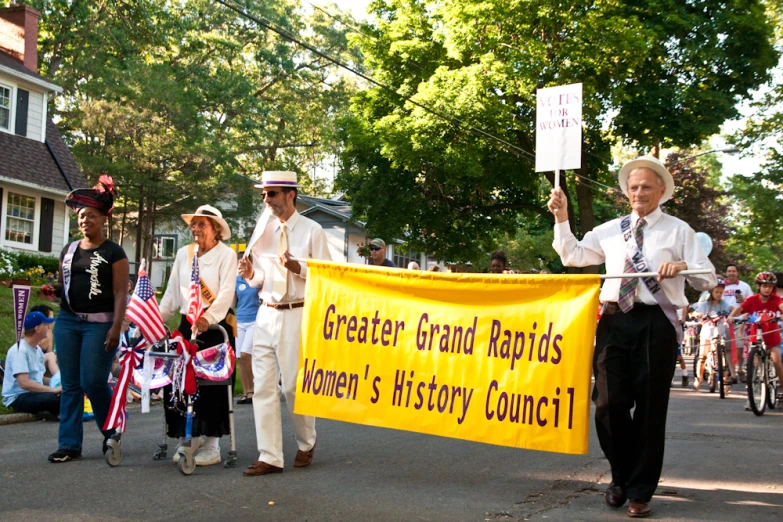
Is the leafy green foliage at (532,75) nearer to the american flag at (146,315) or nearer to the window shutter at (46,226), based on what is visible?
the window shutter at (46,226)

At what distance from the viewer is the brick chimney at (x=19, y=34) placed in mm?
32750

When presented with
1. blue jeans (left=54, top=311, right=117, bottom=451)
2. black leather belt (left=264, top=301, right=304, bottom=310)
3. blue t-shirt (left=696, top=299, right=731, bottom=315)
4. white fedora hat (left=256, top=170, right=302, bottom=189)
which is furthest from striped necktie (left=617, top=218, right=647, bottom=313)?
blue t-shirt (left=696, top=299, right=731, bottom=315)

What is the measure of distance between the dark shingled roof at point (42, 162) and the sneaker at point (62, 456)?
23803mm

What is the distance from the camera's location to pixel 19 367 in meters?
10.7

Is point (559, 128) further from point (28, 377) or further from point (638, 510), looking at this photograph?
point (28, 377)

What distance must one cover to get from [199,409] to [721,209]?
44.9 m

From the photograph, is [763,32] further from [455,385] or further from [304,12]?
[304,12]

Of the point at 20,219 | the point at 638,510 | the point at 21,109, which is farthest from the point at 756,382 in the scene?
the point at 21,109

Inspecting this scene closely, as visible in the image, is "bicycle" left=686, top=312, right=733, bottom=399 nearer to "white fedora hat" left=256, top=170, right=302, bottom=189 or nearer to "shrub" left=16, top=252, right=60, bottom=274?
"white fedora hat" left=256, top=170, right=302, bottom=189

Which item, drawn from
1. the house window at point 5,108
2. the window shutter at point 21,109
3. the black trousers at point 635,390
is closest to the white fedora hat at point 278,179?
the black trousers at point 635,390

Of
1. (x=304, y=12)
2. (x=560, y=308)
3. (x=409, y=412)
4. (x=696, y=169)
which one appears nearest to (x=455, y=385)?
(x=409, y=412)

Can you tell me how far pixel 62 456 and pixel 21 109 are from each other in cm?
2634

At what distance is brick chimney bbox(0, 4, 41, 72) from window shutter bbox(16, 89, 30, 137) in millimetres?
1639

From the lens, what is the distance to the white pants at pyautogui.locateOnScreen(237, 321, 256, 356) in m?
12.8
